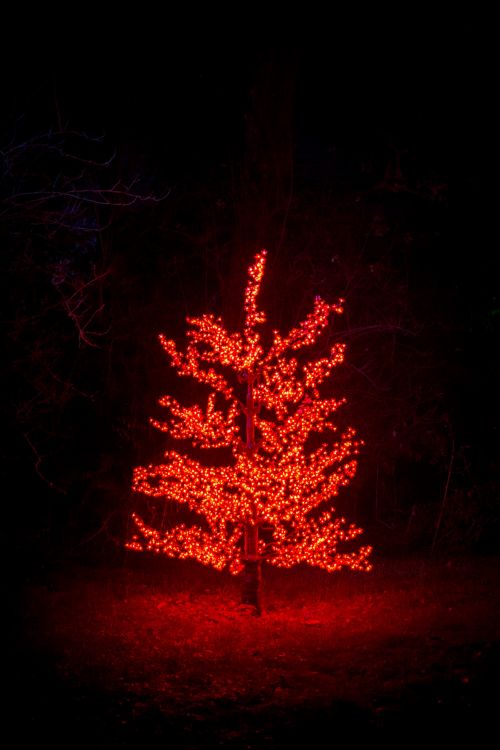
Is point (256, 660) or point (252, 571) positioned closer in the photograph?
point (256, 660)

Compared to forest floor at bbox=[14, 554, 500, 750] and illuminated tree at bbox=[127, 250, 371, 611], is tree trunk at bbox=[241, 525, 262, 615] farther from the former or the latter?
forest floor at bbox=[14, 554, 500, 750]

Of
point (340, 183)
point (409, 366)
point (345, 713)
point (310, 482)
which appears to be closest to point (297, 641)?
point (310, 482)

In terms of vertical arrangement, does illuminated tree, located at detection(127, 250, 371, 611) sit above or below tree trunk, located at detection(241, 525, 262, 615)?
above

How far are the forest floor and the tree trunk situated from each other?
239 mm

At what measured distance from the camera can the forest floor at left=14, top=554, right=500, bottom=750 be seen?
5.76 m

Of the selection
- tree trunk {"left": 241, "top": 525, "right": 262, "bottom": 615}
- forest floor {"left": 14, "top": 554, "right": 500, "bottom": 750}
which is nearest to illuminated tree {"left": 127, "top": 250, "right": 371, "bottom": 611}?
tree trunk {"left": 241, "top": 525, "right": 262, "bottom": 615}

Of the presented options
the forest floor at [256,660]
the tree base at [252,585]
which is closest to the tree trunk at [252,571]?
the tree base at [252,585]

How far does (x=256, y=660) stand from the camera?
25.7 ft

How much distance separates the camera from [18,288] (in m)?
11.9

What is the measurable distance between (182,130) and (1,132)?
5457 mm

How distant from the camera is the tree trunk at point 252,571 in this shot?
33.3ft

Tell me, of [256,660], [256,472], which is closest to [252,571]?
[256,472]

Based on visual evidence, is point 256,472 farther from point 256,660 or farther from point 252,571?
point 256,660

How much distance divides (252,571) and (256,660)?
247 cm
